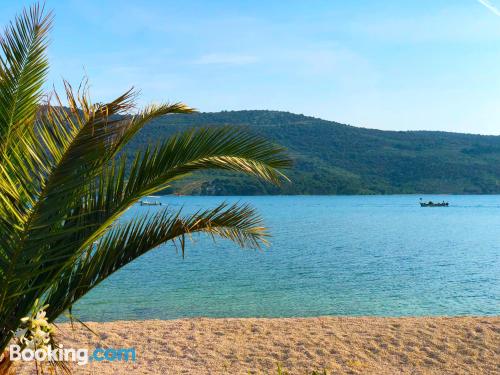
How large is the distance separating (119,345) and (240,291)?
9.34 meters

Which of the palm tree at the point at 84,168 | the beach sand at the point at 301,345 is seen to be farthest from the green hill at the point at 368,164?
the palm tree at the point at 84,168

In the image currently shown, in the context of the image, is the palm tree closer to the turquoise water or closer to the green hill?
the turquoise water

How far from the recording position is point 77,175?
148 inches

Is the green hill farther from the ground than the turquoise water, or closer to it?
farther from the ground

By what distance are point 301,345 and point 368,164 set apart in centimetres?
12126

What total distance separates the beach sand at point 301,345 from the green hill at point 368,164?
102 metres

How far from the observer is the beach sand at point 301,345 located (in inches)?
285

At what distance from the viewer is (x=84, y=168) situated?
404 cm

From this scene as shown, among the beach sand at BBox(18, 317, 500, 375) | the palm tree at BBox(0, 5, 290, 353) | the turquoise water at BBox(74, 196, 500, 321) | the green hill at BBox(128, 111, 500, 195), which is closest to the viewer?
the palm tree at BBox(0, 5, 290, 353)

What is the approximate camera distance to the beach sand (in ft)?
23.8

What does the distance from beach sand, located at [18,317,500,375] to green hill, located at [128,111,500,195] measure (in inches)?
4028

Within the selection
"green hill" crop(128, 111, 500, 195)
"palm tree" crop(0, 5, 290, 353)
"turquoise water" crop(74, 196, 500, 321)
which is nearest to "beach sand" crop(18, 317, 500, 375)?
"turquoise water" crop(74, 196, 500, 321)

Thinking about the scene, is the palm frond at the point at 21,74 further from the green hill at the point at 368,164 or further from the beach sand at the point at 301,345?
the green hill at the point at 368,164

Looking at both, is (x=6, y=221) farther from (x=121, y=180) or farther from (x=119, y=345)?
(x=119, y=345)
